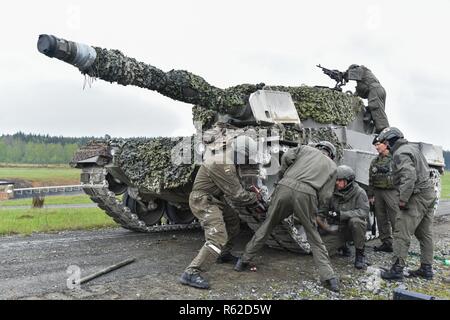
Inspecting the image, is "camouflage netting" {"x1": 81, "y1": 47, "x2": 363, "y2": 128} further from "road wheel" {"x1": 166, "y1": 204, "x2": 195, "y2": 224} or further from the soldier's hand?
the soldier's hand

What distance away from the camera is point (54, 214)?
13883 millimetres

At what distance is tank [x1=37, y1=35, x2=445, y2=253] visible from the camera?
5535mm

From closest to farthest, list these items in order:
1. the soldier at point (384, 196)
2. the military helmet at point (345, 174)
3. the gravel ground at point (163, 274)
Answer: the gravel ground at point (163, 274)
the military helmet at point (345, 174)
the soldier at point (384, 196)

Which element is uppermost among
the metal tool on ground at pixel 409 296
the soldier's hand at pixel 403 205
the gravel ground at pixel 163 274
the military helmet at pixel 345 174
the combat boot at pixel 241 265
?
the military helmet at pixel 345 174

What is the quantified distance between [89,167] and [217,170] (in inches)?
156

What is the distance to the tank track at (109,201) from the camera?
8414mm

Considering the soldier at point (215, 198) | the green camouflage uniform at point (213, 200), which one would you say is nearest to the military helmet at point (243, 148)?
the soldier at point (215, 198)

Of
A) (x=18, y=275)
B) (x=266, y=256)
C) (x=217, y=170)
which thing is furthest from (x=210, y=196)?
(x=18, y=275)

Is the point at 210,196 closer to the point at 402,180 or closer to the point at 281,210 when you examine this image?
the point at 281,210

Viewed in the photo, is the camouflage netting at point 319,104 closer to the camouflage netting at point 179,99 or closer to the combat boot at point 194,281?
the camouflage netting at point 179,99

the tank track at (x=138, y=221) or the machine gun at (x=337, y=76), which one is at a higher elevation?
the machine gun at (x=337, y=76)

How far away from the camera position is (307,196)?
5.47 meters

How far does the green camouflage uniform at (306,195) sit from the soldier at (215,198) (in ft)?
1.21

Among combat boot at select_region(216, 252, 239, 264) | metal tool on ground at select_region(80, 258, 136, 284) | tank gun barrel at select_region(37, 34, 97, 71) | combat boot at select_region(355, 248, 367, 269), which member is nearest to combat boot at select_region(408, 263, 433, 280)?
combat boot at select_region(355, 248, 367, 269)
